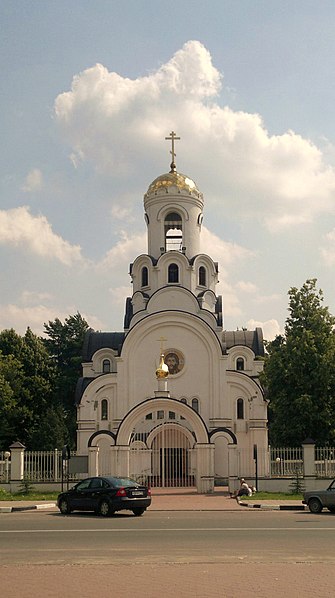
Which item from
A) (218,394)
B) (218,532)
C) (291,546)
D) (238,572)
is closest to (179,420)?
(218,394)

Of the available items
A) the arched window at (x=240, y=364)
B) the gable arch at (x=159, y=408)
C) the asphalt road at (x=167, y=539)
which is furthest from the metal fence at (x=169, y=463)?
the asphalt road at (x=167, y=539)

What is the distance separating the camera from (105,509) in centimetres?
2056

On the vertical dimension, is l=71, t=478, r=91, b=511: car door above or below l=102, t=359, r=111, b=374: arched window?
Result: below

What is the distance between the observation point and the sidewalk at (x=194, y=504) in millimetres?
23547

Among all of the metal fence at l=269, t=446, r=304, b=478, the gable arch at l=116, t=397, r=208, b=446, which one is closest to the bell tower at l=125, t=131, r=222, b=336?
the gable arch at l=116, t=397, r=208, b=446

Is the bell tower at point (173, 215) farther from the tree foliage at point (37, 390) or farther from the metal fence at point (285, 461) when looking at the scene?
the metal fence at point (285, 461)

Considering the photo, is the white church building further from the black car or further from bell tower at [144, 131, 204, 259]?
the black car

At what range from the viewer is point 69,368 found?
65.8 metres

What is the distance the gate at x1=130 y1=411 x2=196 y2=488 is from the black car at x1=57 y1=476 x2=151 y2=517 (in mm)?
12628

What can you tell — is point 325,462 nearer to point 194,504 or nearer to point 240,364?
point 194,504

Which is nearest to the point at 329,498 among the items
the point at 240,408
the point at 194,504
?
the point at 194,504

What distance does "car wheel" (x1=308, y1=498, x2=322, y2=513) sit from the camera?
20987 mm

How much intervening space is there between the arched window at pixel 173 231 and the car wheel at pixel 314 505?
27.1 metres

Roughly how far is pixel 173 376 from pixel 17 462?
1226cm
